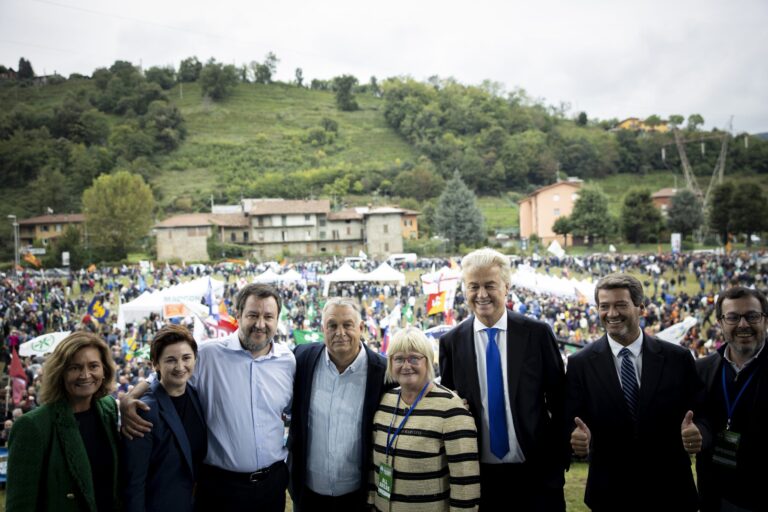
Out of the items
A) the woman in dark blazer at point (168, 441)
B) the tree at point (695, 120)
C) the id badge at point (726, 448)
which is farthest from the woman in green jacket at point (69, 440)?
the tree at point (695, 120)

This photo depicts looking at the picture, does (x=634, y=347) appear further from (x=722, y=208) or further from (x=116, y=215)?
(x=116, y=215)

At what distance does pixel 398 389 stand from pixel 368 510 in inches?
28.7

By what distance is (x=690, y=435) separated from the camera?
2754 mm

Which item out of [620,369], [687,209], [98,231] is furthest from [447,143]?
[620,369]

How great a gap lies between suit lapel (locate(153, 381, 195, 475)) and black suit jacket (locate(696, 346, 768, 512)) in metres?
2.81

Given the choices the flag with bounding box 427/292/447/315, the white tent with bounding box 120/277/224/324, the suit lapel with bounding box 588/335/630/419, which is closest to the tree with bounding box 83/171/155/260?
the white tent with bounding box 120/277/224/324

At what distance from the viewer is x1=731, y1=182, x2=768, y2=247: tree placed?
43.8 metres

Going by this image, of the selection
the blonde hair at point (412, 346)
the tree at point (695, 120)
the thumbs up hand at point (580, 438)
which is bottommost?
→ the thumbs up hand at point (580, 438)

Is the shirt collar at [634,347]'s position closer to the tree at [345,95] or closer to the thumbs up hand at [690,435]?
the thumbs up hand at [690,435]

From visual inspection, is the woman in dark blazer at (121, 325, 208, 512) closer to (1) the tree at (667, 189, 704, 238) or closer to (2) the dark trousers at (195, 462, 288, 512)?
(2) the dark trousers at (195, 462, 288, 512)

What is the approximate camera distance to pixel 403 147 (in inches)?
4072

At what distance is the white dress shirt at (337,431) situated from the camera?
2967 mm

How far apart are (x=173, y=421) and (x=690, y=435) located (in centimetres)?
280

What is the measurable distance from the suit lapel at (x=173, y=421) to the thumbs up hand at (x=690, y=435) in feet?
8.86
